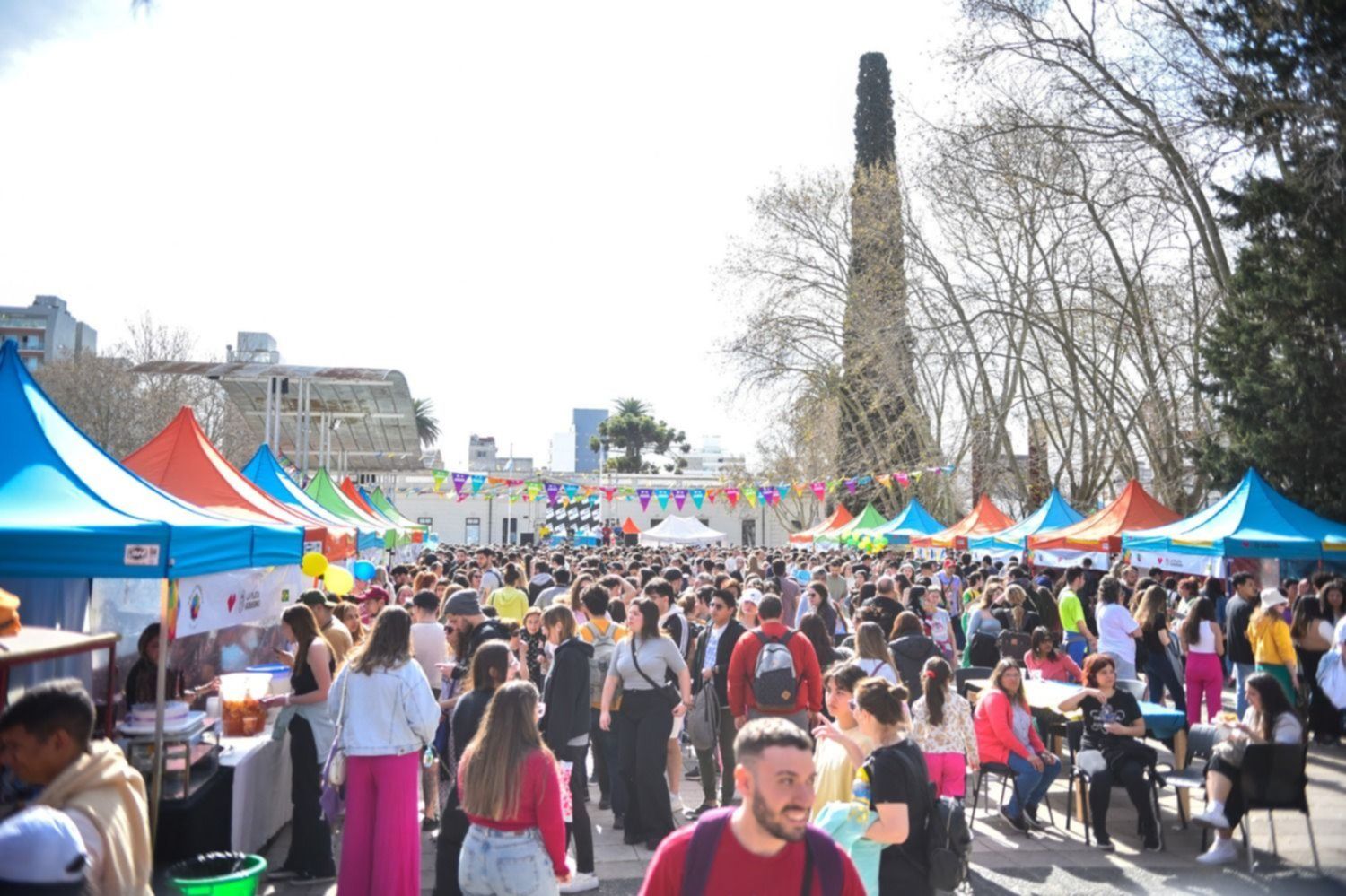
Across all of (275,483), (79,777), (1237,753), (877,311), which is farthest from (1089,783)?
(877,311)

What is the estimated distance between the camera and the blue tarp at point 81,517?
16.4 ft

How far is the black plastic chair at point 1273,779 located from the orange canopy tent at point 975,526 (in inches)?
620

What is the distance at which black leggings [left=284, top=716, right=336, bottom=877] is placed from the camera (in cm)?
618

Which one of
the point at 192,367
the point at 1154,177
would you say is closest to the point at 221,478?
the point at 192,367

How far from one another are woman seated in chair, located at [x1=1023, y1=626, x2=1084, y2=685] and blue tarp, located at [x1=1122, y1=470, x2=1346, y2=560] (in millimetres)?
4499

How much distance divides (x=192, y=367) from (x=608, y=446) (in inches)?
2663

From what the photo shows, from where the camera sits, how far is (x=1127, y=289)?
21.3m

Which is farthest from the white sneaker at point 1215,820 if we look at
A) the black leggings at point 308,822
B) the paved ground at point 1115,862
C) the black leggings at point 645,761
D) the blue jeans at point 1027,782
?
the black leggings at point 308,822

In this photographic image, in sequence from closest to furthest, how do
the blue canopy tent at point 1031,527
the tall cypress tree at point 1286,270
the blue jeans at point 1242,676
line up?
the blue jeans at point 1242,676, the tall cypress tree at point 1286,270, the blue canopy tent at point 1031,527

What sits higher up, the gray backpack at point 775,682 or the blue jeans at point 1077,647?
the gray backpack at point 775,682

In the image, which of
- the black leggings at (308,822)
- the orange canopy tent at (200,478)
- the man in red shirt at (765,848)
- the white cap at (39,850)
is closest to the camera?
the man in red shirt at (765,848)

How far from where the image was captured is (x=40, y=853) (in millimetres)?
2773

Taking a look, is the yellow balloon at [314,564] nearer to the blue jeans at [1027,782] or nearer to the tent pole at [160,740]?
the tent pole at [160,740]

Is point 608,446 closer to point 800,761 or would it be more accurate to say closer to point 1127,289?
point 1127,289
